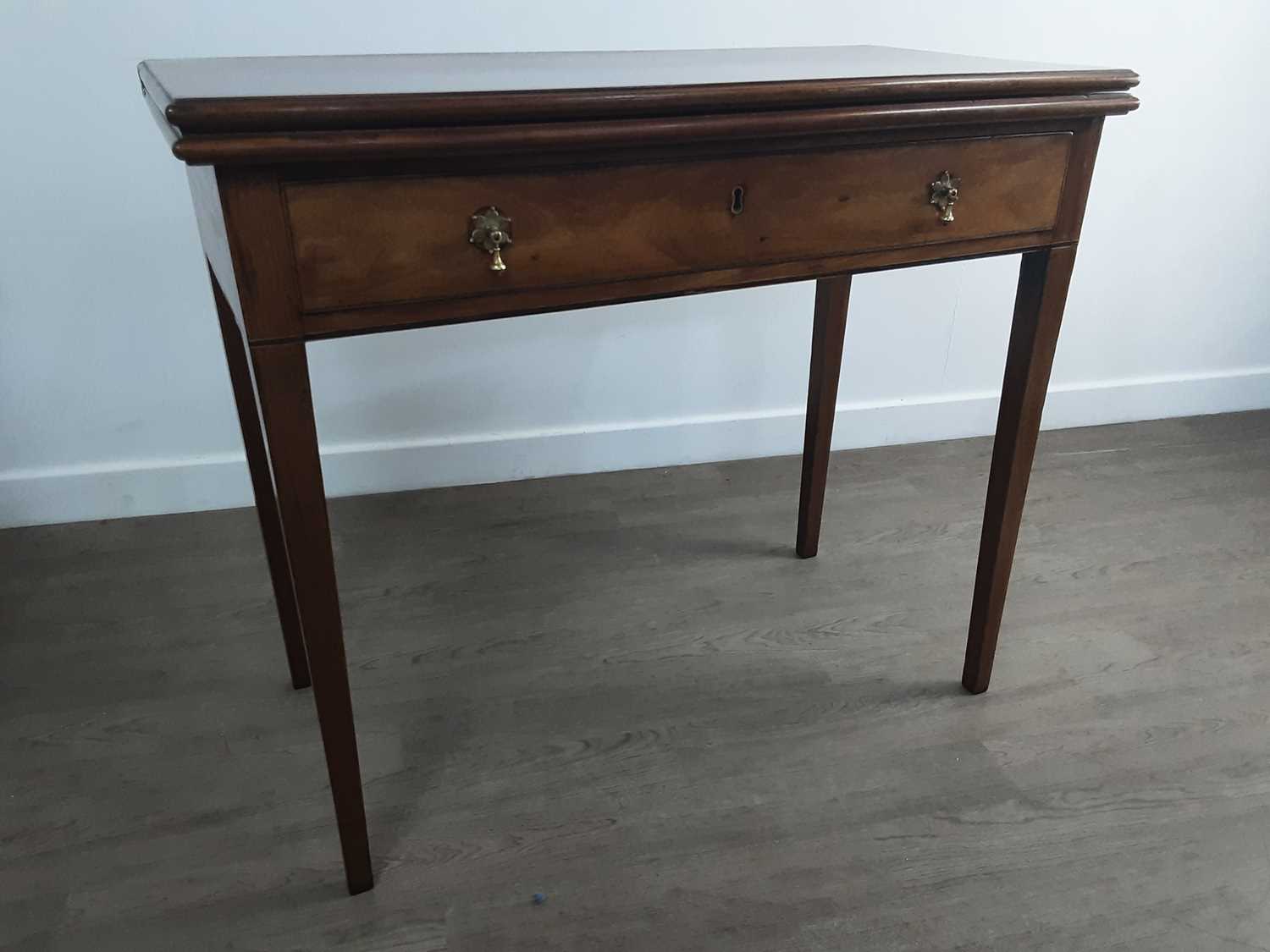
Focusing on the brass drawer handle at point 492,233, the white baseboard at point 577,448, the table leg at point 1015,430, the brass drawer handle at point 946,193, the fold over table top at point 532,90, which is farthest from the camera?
the white baseboard at point 577,448

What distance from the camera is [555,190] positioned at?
2.80 ft

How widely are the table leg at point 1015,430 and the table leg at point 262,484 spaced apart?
0.89 meters

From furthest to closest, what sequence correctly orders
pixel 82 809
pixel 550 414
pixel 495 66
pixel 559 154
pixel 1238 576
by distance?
pixel 550 414 → pixel 1238 576 → pixel 82 809 → pixel 495 66 → pixel 559 154

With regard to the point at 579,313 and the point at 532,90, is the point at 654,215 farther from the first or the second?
the point at 579,313

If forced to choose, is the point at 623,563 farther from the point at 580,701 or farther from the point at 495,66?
the point at 495,66

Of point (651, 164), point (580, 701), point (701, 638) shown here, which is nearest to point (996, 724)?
point (701, 638)

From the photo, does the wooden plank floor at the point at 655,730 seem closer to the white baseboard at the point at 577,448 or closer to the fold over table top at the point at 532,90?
the white baseboard at the point at 577,448

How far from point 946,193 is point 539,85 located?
451mm

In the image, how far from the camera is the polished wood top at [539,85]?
0.74m

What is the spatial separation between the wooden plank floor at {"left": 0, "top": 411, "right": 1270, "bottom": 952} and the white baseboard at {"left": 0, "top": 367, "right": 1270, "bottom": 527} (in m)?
0.05

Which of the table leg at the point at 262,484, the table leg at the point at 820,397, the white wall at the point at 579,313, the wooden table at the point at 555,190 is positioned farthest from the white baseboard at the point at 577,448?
the wooden table at the point at 555,190

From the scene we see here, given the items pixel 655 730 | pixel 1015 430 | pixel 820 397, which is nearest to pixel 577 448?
pixel 820 397

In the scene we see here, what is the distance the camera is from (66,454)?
1772 millimetres

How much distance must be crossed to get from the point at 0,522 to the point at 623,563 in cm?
116
